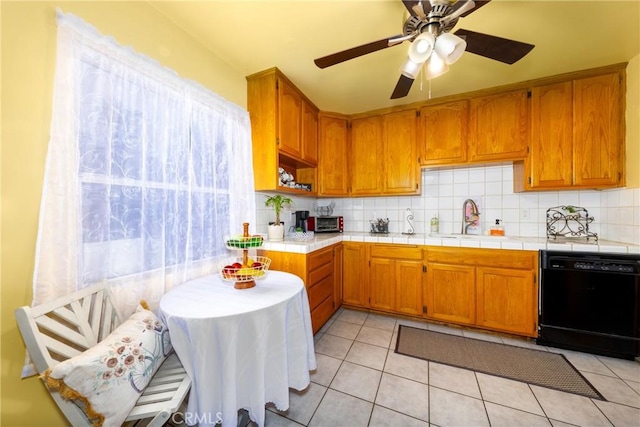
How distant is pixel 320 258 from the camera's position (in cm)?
226

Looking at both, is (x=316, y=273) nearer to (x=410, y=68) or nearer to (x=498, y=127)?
(x=410, y=68)

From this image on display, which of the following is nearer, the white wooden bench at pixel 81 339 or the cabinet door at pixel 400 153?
the white wooden bench at pixel 81 339

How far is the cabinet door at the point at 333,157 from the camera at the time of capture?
2863 mm

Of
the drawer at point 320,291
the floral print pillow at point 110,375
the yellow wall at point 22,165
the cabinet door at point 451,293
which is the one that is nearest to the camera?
the floral print pillow at point 110,375

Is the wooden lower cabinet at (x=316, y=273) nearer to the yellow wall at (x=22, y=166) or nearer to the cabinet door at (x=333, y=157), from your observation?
the cabinet door at (x=333, y=157)

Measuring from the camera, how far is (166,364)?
1.15 meters

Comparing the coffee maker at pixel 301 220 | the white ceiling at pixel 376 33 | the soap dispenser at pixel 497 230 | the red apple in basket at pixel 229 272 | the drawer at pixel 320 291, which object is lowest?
the drawer at pixel 320 291

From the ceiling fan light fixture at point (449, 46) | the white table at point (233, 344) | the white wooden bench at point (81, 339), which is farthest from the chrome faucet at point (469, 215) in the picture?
the white wooden bench at point (81, 339)

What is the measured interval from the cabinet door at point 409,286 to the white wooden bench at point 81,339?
2.08 meters

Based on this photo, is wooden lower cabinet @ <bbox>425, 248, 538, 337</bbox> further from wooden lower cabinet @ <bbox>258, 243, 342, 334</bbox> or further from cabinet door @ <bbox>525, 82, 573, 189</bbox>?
wooden lower cabinet @ <bbox>258, 243, 342, 334</bbox>

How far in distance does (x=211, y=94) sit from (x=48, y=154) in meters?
1.07

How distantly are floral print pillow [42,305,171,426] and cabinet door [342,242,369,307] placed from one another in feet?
6.65

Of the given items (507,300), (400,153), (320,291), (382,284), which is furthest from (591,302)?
(320,291)

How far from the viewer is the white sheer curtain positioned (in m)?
1.00
